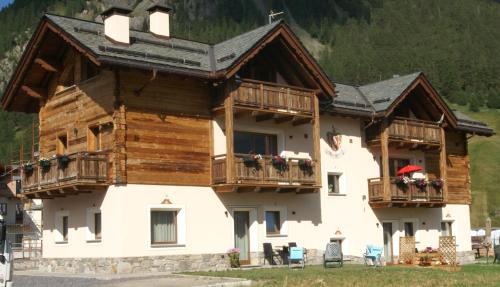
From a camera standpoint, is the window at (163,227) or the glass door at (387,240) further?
the glass door at (387,240)

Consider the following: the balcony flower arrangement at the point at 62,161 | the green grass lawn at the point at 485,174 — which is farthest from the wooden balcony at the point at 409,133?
the green grass lawn at the point at 485,174

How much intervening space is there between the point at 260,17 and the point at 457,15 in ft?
157

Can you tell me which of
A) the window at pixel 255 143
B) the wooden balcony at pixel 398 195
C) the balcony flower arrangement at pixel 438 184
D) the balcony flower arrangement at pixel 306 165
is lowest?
the wooden balcony at pixel 398 195

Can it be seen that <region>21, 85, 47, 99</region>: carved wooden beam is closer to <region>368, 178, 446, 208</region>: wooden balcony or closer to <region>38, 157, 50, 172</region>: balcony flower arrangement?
<region>38, 157, 50, 172</region>: balcony flower arrangement

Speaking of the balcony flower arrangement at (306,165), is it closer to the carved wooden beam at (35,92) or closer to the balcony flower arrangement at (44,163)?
the balcony flower arrangement at (44,163)

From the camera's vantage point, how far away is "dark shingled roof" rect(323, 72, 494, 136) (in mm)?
33156

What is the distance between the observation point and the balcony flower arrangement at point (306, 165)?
29.5 meters

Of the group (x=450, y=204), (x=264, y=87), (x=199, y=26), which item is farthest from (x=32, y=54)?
(x=199, y=26)

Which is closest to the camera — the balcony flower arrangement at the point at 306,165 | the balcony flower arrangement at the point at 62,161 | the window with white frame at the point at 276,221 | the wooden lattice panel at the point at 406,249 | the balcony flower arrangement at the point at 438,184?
the balcony flower arrangement at the point at 62,161

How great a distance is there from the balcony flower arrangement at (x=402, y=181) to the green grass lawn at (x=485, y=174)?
51.8m

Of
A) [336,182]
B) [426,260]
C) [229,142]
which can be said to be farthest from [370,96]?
[229,142]

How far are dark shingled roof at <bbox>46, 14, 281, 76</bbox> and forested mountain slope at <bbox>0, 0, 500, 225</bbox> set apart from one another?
6090 centimetres

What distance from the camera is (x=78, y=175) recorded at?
83.8 feet

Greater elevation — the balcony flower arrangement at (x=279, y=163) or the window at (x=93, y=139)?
the window at (x=93, y=139)
